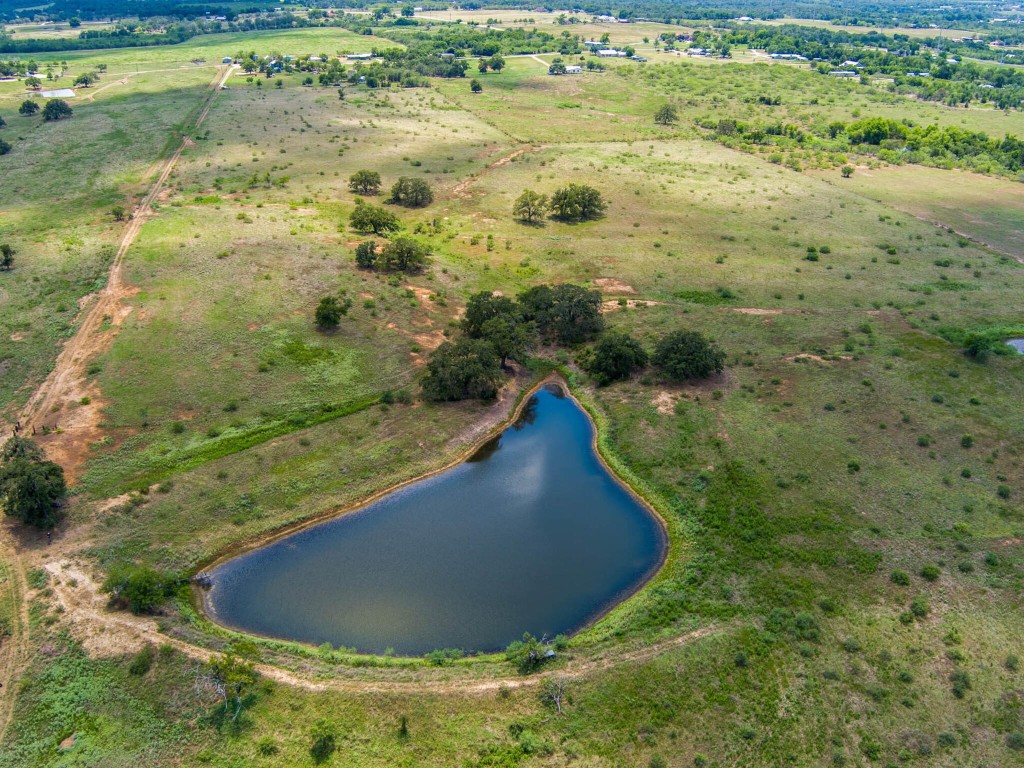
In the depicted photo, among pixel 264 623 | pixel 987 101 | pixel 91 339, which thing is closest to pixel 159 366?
pixel 91 339

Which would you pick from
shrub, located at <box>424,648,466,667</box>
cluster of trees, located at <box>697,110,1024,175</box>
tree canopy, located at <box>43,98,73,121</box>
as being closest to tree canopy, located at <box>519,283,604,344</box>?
shrub, located at <box>424,648,466,667</box>

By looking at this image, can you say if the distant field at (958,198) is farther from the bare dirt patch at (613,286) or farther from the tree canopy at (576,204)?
the bare dirt patch at (613,286)

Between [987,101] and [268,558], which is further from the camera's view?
[987,101]

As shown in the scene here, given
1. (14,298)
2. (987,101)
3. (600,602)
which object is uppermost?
(987,101)

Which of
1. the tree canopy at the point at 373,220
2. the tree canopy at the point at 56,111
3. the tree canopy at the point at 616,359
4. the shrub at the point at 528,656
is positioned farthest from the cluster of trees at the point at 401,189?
the tree canopy at the point at 56,111

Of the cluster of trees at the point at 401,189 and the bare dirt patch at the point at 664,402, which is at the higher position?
the cluster of trees at the point at 401,189

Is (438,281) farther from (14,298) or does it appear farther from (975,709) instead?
(975,709)
